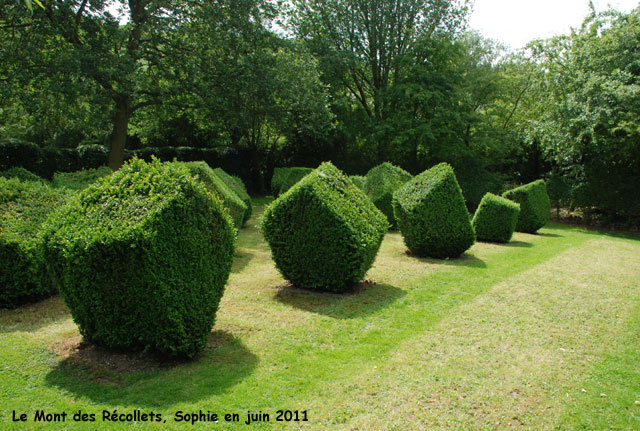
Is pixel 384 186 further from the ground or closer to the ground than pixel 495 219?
further from the ground

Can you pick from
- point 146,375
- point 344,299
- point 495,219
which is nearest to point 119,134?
point 495,219

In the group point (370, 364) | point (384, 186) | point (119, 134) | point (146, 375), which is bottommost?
point (370, 364)

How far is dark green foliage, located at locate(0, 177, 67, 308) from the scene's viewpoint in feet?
17.7

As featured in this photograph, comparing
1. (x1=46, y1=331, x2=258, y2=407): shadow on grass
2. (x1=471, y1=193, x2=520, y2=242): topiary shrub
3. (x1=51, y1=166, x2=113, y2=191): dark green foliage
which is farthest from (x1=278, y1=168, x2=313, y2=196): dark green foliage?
(x1=46, y1=331, x2=258, y2=407): shadow on grass

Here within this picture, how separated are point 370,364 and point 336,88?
2252 cm

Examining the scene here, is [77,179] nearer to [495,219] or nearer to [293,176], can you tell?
[293,176]

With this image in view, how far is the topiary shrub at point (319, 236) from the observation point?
6.32m

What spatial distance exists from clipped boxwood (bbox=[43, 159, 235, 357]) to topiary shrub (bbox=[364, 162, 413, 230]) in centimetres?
1009

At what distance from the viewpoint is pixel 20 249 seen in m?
5.40

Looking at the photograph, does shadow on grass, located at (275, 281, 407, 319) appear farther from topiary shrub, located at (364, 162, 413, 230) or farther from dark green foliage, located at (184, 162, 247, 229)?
topiary shrub, located at (364, 162, 413, 230)

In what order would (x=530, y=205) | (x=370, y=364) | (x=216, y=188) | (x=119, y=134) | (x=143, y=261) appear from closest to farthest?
(x=143, y=261) < (x=370, y=364) < (x=216, y=188) < (x=530, y=205) < (x=119, y=134)

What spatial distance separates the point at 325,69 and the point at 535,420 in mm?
21808

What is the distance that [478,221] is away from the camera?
12781mm

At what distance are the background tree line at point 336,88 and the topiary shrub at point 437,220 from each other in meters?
8.88
